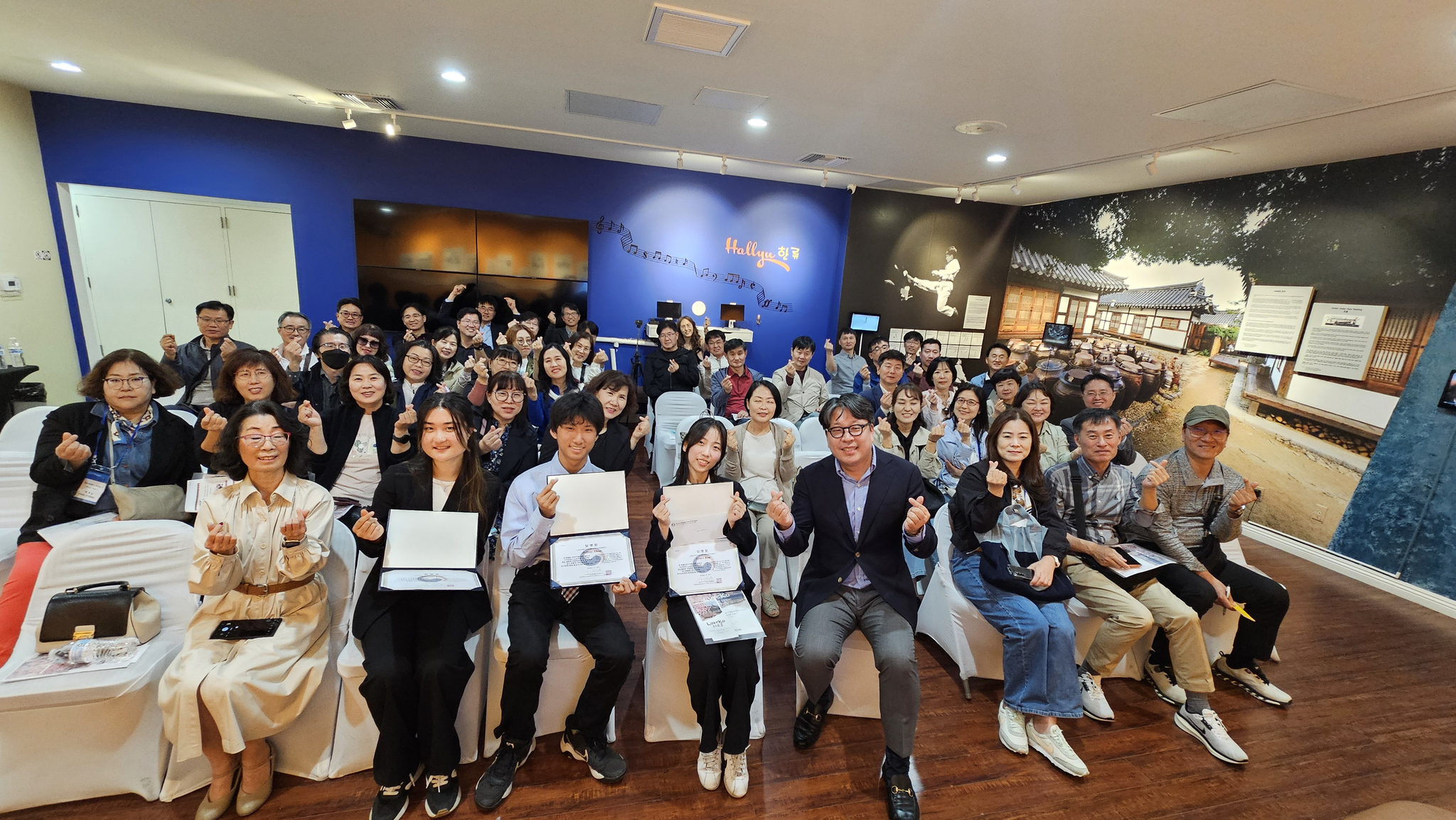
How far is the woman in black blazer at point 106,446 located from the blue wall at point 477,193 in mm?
4784

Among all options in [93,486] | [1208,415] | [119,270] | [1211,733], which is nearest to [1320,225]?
[1208,415]

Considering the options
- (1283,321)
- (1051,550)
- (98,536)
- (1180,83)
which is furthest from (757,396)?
(1283,321)

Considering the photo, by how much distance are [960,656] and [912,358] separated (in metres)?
4.38

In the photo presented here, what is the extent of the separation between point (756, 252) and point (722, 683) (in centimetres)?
698

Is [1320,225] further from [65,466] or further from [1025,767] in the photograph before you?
[65,466]

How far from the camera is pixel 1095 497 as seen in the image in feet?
9.86

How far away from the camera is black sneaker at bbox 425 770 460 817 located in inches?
79.4

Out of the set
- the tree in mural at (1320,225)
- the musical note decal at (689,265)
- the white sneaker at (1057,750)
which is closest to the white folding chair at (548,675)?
the white sneaker at (1057,750)

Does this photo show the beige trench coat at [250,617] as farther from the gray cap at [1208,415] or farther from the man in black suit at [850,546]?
the gray cap at [1208,415]

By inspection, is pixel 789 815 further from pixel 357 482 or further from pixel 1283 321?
pixel 1283 321

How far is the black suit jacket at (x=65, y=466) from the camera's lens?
2.45m

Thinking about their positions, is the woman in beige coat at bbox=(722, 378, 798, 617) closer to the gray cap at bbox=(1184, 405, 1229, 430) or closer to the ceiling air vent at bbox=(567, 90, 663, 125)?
the gray cap at bbox=(1184, 405, 1229, 430)

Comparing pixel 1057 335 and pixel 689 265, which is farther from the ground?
pixel 689 265

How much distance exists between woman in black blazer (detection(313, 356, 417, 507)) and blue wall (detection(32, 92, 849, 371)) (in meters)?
4.97
